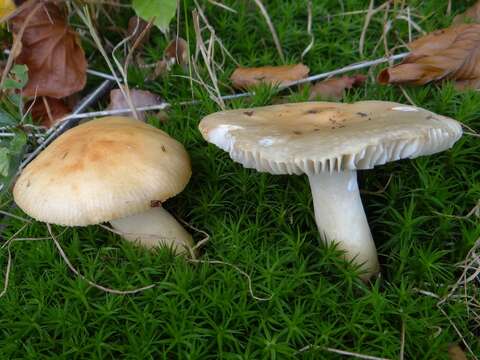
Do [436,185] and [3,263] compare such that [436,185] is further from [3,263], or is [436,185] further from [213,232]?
[3,263]

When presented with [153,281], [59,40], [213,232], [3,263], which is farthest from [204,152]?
[59,40]

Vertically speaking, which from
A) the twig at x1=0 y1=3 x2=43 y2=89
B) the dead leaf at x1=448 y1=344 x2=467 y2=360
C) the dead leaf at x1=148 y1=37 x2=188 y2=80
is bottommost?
the dead leaf at x1=448 y1=344 x2=467 y2=360

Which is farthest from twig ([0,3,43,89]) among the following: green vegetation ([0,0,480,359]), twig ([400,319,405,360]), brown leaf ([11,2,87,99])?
twig ([400,319,405,360])

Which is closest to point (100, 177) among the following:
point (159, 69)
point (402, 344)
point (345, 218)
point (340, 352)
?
point (345, 218)

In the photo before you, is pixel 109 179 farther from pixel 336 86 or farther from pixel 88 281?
pixel 336 86

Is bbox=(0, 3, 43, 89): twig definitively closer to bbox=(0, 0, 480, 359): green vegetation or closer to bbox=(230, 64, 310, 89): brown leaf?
bbox=(0, 0, 480, 359): green vegetation

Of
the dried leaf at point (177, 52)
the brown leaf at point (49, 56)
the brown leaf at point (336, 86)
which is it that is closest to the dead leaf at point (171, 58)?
the dried leaf at point (177, 52)
